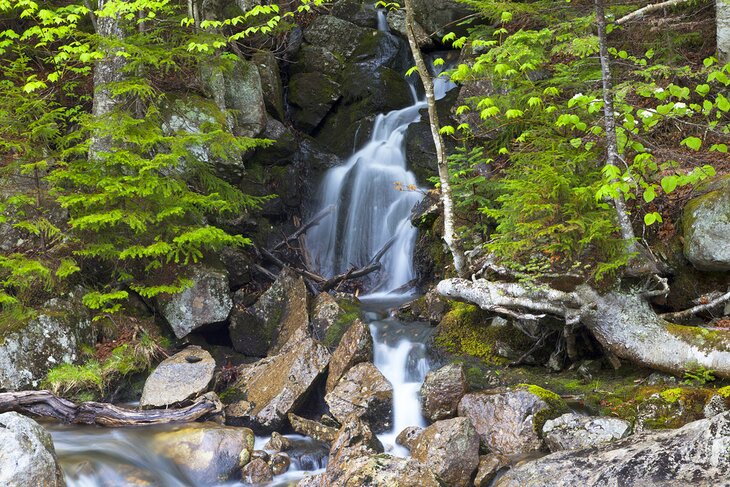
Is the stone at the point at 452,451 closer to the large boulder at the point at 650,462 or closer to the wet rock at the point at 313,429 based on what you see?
the large boulder at the point at 650,462

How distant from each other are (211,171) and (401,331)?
4.35m

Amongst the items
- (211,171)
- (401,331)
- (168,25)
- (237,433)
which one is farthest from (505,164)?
(168,25)

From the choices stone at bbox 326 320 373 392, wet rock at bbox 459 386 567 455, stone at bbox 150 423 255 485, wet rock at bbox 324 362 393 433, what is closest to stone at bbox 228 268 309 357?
stone at bbox 326 320 373 392

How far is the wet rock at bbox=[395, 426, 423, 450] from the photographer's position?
6215 millimetres

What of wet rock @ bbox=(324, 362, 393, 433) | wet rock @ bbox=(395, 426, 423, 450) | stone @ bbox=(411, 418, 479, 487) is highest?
stone @ bbox=(411, 418, 479, 487)

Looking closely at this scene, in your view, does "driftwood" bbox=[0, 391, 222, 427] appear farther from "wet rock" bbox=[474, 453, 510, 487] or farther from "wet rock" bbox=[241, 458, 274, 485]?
"wet rock" bbox=[474, 453, 510, 487]

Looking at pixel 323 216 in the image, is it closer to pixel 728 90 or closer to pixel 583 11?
pixel 583 11

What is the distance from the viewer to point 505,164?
9.52 metres

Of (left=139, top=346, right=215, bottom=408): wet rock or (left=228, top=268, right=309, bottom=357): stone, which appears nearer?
(left=139, top=346, right=215, bottom=408): wet rock

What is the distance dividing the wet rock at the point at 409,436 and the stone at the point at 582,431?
4.79 ft

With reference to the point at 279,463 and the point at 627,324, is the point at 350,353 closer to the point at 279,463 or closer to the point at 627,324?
the point at 279,463

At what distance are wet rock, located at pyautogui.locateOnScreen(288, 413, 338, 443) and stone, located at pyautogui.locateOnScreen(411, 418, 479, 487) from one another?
128 centimetres

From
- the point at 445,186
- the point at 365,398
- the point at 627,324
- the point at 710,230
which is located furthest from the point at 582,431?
the point at 445,186

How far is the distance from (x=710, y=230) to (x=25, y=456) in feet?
23.3
